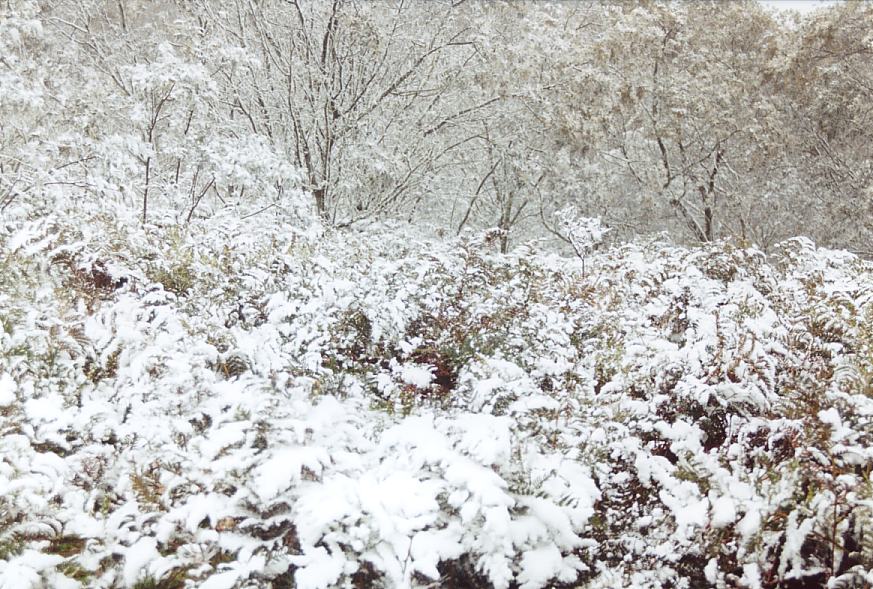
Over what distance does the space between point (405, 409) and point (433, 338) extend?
1364mm

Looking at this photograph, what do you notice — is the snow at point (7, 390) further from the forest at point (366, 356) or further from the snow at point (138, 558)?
the snow at point (138, 558)

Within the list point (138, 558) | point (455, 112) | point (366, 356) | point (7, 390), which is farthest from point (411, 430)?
point (455, 112)

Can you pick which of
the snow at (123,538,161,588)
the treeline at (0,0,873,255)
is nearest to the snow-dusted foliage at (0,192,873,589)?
the snow at (123,538,161,588)

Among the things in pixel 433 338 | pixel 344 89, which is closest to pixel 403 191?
pixel 344 89

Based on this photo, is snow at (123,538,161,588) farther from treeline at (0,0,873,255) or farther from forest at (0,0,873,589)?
treeline at (0,0,873,255)

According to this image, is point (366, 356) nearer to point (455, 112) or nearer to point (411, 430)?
point (411, 430)

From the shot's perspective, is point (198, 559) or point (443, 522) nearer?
point (198, 559)

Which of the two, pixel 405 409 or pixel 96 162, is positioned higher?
pixel 96 162

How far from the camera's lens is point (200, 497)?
2.54 m

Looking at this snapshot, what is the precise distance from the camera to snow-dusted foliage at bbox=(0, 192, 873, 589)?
243cm

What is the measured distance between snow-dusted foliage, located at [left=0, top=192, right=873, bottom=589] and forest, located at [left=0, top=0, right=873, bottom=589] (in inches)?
0.8

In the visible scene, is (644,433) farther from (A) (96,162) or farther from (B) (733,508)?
(A) (96,162)

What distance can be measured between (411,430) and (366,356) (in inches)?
71.7

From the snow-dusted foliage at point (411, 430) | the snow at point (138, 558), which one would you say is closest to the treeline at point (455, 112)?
the snow-dusted foliage at point (411, 430)
